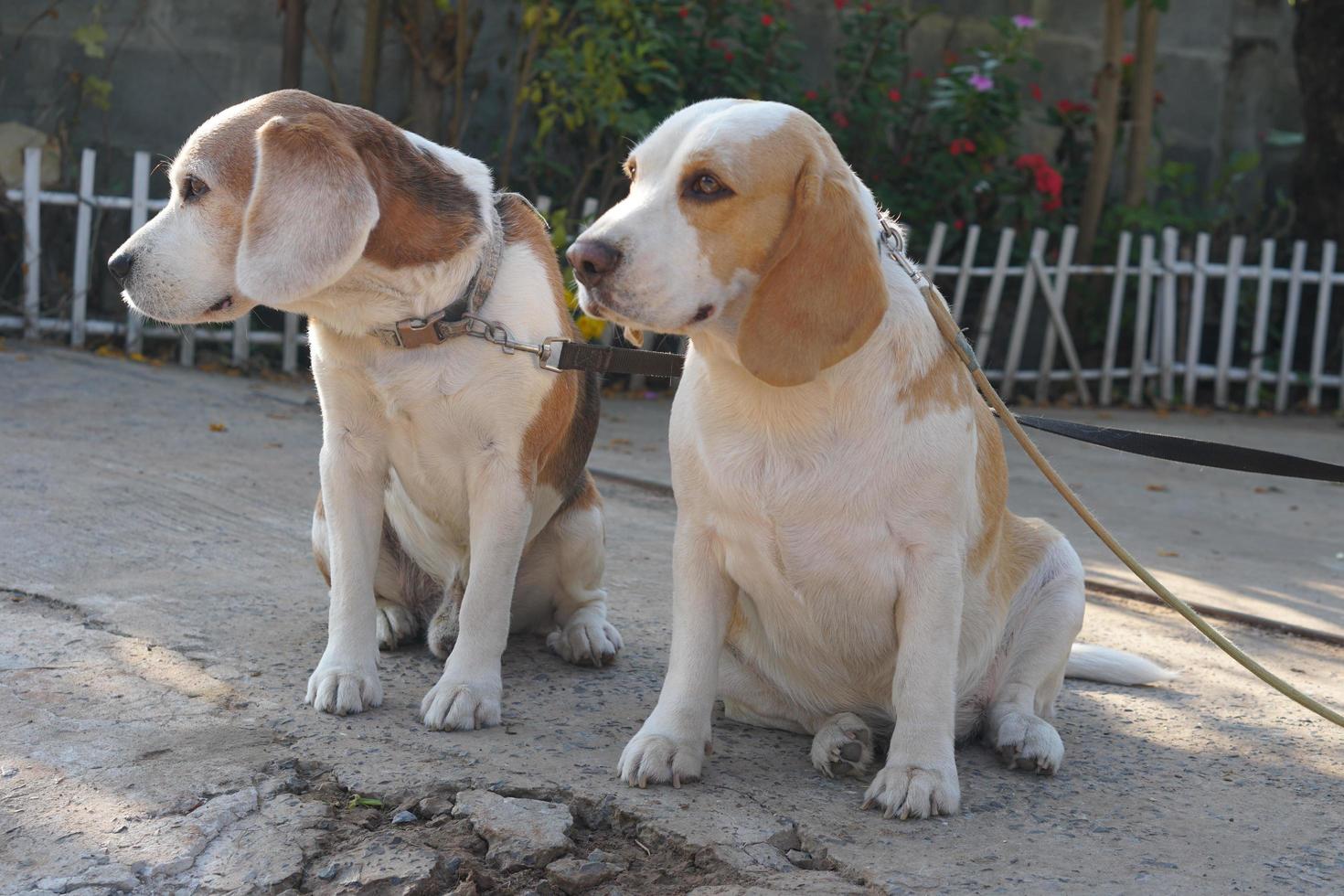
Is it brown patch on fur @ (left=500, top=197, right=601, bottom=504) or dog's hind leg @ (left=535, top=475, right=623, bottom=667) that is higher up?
brown patch on fur @ (left=500, top=197, right=601, bottom=504)

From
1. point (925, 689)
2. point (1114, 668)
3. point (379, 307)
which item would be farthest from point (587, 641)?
point (1114, 668)

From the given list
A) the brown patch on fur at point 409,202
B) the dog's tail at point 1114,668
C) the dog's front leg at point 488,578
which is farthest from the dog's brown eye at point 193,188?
the dog's tail at point 1114,668

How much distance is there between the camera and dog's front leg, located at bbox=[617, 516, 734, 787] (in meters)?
2.85

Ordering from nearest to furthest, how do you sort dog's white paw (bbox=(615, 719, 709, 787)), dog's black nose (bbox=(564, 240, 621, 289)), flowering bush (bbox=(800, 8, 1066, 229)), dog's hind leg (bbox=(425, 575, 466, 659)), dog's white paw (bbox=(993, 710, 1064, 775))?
1. dog's black nose (bbox=(564, 240, 621, 289))
2. dog's white paw (bbox=(615, 719, 709, 787))
3. dog's white paw (bbox=(993, 710, 1064, 775))
4. dog's hind leg (bbox=(425, 575, 466, 659))
5. flowering bush (bbox=(800, 8, 1066, 229))

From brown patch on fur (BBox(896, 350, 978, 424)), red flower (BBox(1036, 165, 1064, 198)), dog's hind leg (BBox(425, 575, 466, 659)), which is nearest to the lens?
brown patch on fur (BBox(896, 350, 978, 424))

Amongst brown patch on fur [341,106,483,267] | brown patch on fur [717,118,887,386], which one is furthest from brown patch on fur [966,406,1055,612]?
brown patch on fur [341,106,483,267]

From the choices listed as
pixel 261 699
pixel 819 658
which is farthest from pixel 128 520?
pixel 819 658

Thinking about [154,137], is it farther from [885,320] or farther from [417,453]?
[885,320]

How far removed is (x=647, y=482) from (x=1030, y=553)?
3.15 m

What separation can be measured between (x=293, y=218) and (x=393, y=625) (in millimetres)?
1320

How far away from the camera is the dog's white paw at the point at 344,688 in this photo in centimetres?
316

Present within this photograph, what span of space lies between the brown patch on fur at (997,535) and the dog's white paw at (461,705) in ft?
3.79

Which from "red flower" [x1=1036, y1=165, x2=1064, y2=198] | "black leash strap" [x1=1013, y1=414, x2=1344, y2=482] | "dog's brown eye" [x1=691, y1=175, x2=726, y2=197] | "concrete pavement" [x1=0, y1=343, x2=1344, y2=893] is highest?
"red flower" [x1=1036, y1=165, x2=1064, y2=198]

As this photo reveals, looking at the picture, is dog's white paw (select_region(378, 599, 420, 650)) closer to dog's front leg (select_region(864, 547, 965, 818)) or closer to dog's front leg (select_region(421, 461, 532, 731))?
dog's front leg (select_region(421, 461, 532, 731))
